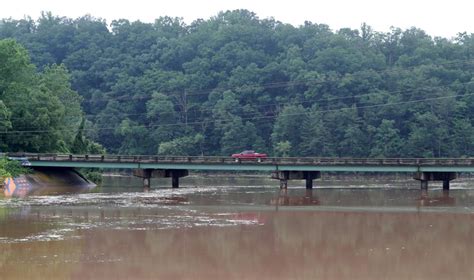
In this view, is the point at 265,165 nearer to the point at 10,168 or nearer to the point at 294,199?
the point at 294,199

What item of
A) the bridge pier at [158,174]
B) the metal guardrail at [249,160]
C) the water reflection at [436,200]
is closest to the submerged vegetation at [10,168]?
the metal guardrail at [249,160]

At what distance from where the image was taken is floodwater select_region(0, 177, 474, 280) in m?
32.5

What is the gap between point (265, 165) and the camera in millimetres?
83438

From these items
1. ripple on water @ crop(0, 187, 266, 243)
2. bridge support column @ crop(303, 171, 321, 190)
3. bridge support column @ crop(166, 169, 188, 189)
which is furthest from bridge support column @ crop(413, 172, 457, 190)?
ripple on water @ crop(0, 187, 266, 243)

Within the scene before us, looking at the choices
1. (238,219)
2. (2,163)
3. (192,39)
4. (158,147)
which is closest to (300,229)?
(238,219)

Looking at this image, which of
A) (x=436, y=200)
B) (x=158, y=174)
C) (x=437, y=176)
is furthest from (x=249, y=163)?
(x=436, y=200)

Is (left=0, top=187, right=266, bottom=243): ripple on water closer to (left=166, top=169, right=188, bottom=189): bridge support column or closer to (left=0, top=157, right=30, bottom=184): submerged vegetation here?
(left=0, top=157, right=30, bottom=184): submerged vegetation

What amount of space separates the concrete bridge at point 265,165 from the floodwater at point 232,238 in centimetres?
1302

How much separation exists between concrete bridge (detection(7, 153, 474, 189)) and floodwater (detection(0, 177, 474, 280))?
42.7 feet

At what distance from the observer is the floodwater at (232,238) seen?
32500mm

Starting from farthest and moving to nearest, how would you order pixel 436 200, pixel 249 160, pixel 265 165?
1. pixel 249 160
2. pixel 265 165
3. pixel 436 200

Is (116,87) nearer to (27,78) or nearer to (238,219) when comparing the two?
(27,78)

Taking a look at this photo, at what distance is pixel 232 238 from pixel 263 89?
11911 centimetres

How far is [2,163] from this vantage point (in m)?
78.8
